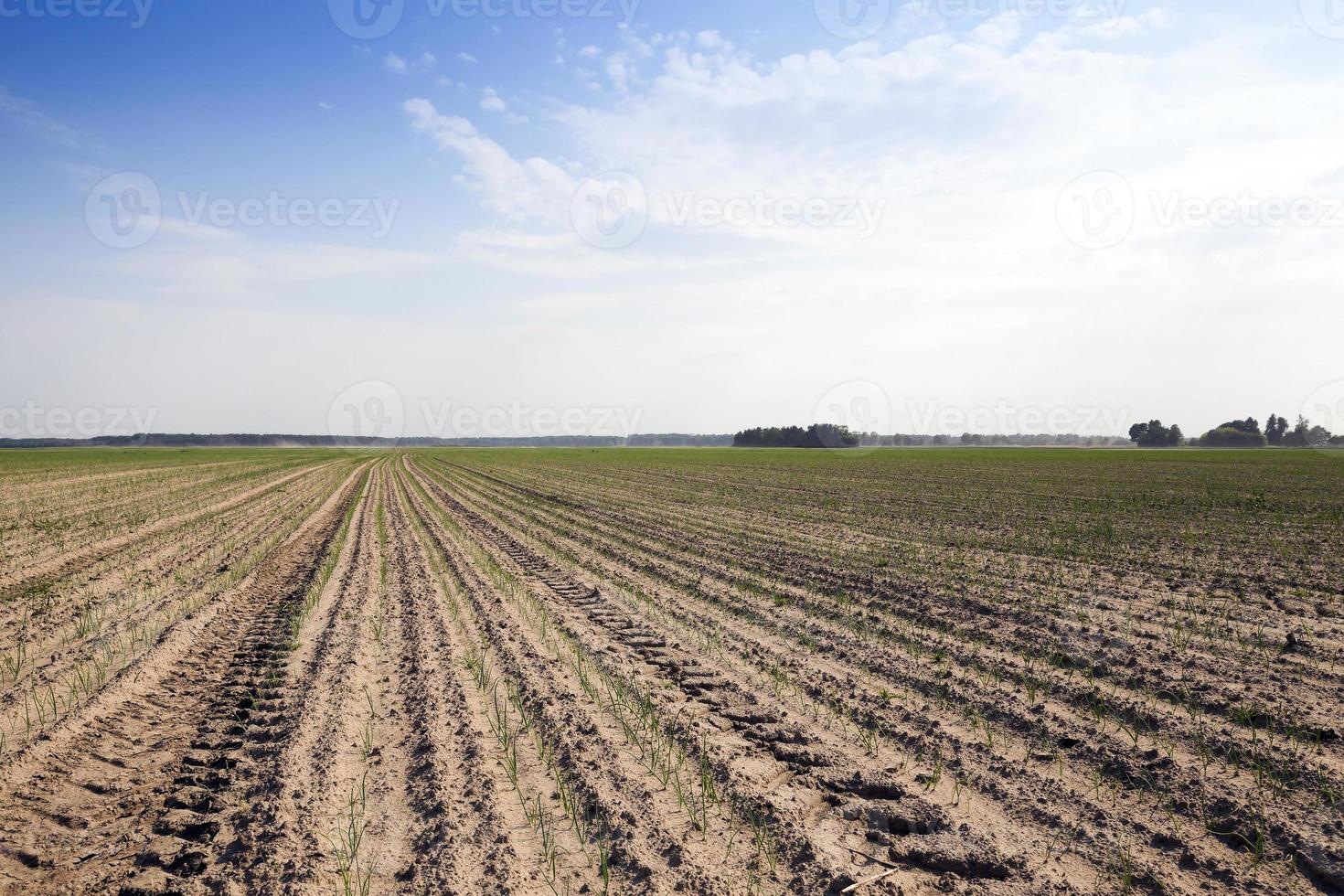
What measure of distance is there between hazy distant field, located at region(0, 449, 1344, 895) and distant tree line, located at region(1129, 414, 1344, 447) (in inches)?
6085

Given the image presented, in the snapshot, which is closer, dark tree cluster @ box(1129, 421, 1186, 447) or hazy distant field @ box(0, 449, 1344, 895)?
hazy distant field @ box(0, 449, 1344, 895)

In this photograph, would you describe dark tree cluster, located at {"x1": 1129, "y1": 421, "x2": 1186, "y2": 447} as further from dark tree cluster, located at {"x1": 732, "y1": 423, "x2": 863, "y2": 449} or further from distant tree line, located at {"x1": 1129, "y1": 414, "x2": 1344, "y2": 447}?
dark tree cluster, located at {"x1": 732, "y1": 423, "x2": 863, "y2": 449}

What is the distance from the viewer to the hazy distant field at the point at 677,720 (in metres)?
3.96

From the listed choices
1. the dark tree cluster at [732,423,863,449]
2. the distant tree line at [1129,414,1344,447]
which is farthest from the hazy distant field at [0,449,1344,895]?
the distant tree line at [1129,414,1344,447]

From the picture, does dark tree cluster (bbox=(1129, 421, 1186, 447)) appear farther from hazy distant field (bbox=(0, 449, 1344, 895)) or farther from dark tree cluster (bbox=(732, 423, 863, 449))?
hazy distant field (bbox=(0, 449, 1344, 895))

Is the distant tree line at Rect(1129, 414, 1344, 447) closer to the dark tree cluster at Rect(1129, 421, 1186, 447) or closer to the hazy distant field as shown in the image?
the dark tree cluster at Rect(1129, 421, 1186, 447)

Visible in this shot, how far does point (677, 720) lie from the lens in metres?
5.95

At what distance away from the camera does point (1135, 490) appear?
28000mm

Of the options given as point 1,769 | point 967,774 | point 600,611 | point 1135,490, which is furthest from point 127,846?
point 1135,490

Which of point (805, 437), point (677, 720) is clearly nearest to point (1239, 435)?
point (805, 437)

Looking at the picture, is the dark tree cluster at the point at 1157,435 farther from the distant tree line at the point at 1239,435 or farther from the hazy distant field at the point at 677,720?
the hazy distant field at the point at 677,720

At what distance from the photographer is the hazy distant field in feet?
13.0

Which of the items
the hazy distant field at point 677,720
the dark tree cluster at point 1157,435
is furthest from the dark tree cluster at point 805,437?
the hazy distant field at point 677,720

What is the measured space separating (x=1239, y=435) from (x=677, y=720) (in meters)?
174
